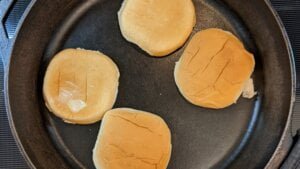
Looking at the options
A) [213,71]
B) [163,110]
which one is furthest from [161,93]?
[213,71]

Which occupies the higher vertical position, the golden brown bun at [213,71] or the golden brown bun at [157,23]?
the golden brown bun at [157,23]

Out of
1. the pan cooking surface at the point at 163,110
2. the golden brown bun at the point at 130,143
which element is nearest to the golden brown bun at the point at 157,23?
the pan cooking surface at the point at 163,110

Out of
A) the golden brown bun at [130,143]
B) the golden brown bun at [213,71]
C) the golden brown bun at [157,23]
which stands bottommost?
the golden brown bun at [130,143]

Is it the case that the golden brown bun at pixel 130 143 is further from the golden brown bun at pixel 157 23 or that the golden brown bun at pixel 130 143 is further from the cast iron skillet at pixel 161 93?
the golden brown bun at pixel 157 23

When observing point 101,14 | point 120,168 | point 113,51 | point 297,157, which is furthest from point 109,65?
point 297,157

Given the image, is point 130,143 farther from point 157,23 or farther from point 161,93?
point 157,23

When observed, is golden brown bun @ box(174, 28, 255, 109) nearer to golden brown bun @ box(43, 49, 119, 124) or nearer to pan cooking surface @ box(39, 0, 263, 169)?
pan cooking surface @ box(39, 0, 263, 169)

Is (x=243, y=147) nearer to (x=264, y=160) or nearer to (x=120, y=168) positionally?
(x=264, y=160)
